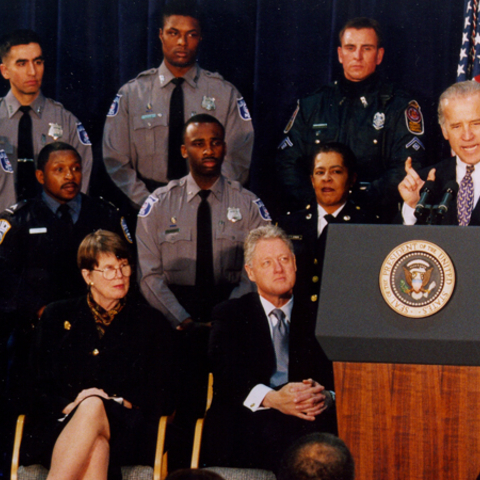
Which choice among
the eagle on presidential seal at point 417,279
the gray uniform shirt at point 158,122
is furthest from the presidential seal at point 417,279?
the gray uniform shirt at point 158,122

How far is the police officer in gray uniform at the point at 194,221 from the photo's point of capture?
3984 millimetres

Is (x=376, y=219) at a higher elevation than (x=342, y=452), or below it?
higher

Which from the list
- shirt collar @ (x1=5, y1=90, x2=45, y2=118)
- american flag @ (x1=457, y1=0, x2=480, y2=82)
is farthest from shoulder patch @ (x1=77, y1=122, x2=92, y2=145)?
american flag @ (x1=457, y1=0, x2=480, y2=82)

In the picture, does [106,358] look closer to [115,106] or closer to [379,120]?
[115,106]

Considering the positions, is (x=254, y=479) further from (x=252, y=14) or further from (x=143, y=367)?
(x=252, y=14)

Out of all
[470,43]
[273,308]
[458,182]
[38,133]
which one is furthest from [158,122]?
[458,182]

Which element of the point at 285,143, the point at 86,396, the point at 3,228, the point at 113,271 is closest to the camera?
the point at 86,396

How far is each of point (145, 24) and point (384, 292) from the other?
3.02 m

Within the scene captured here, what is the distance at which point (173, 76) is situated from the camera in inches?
172

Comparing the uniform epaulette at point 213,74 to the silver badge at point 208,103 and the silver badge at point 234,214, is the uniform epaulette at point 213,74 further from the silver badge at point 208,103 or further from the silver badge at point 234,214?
the silver badge at point 234,214

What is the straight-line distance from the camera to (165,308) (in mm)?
3824

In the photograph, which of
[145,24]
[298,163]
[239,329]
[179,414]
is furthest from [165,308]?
[145,24]

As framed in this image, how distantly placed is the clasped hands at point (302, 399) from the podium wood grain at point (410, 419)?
0.75 m

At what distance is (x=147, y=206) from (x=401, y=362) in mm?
2209
